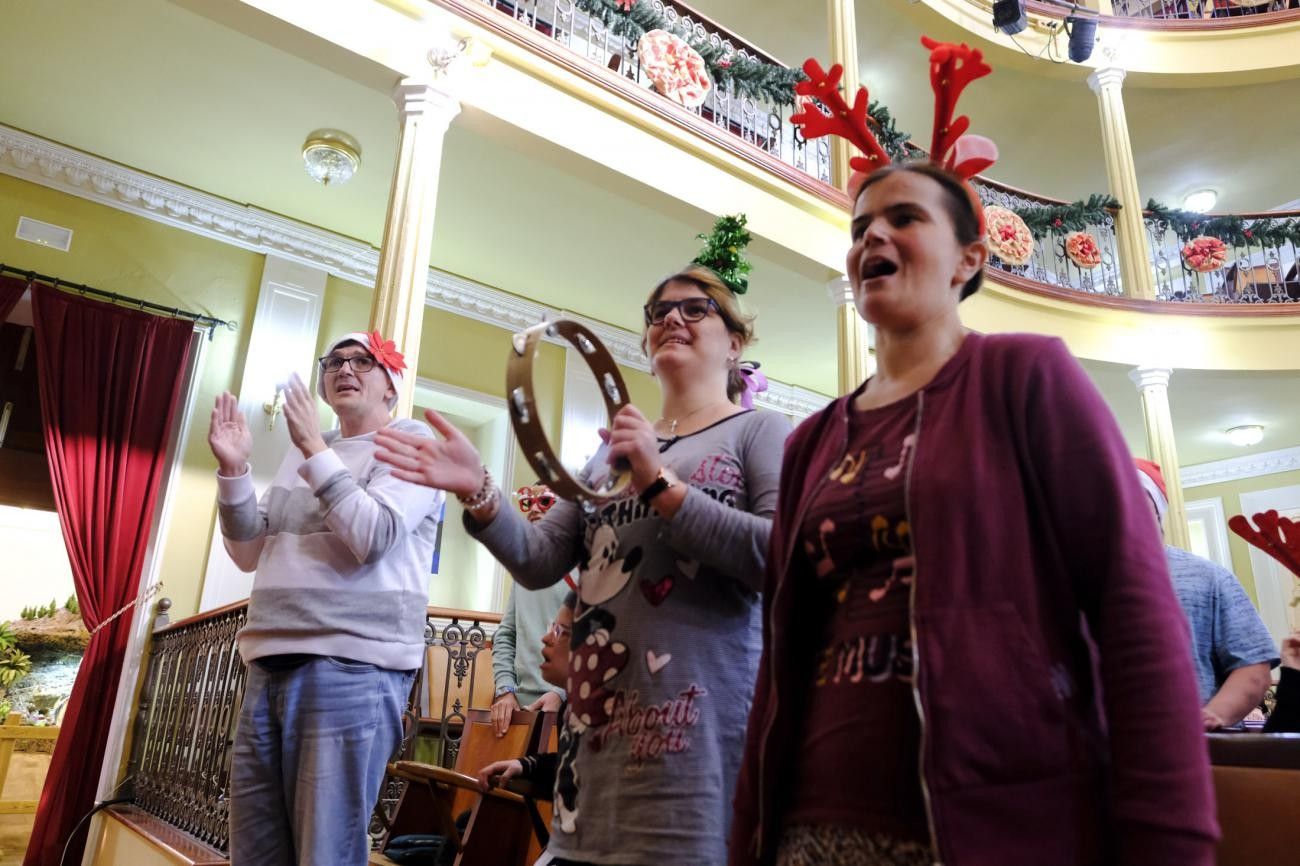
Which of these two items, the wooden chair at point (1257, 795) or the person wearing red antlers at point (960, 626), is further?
the wooden chair at point (1257, 795)

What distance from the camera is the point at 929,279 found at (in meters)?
1.08

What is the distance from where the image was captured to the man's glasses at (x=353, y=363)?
7.08 ft

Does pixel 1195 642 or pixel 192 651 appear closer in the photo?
pixel 1195 642

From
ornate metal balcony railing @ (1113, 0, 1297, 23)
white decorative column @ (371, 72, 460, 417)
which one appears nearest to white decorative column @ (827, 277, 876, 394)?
white decorative column @ (371, 72, 460, 417)

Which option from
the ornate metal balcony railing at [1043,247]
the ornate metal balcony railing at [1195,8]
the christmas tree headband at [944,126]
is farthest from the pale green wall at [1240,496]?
the christmas tree headband at [944,126]

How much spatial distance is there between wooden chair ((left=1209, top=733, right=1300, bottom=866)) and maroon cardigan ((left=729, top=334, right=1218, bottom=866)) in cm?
50

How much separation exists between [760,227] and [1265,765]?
577cm

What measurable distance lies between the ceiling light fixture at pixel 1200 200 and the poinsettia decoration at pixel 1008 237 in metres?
4.80

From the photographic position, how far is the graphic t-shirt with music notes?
2.75 ft

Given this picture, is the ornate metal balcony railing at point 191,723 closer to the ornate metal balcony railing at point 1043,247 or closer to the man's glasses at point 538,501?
the man's glasses at point 538,501

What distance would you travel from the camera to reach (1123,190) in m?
9.23

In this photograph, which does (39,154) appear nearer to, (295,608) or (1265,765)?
(295,608)

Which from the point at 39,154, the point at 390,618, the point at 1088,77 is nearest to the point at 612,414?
the point at 390,618

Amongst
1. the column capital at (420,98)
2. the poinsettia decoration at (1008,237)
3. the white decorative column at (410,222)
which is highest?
the poinsettia decoration at (1008,237)
